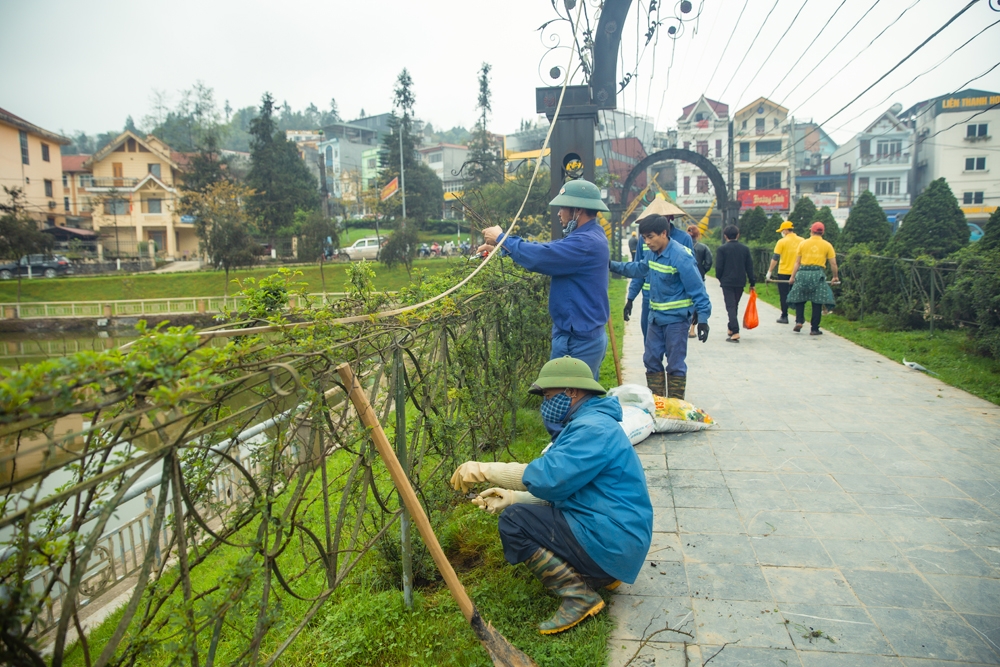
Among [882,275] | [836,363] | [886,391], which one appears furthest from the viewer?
[882,275]

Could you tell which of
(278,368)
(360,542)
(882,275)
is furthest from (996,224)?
(278,368)

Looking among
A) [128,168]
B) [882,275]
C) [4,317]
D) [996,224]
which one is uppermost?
[128,168]

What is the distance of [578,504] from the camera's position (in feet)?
9.71

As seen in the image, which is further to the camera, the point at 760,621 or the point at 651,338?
the point at 651,338

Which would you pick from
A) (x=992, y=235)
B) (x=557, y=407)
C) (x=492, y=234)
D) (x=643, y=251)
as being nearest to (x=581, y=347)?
(x=492, y=234)

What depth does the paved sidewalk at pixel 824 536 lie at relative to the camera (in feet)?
9.40

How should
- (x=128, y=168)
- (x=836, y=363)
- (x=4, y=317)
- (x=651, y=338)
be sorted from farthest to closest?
(x=128, y=168), (x=4, y=317), (x=836, y=363), (x=651, y=338)

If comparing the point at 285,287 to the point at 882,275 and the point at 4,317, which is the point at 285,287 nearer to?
the point at 882,275

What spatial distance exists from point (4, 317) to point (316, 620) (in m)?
34.8

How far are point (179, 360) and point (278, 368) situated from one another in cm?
43

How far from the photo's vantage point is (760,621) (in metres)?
3.00

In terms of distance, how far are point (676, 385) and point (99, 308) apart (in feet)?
112

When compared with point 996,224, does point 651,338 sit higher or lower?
lower

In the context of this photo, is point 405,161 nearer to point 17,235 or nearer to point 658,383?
point 17,235
